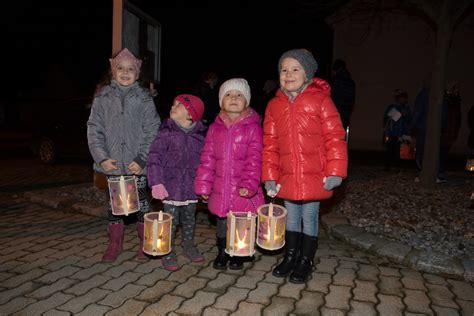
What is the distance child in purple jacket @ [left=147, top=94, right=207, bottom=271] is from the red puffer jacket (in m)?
0.75

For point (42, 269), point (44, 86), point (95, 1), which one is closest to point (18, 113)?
point (44, 86)

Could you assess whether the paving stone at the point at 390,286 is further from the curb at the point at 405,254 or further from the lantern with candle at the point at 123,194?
the lantern with candle at the point at 123,194

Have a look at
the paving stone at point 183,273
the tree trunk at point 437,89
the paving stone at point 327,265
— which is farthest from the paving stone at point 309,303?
the tree trunk at point 437,89

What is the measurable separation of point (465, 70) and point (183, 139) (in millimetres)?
14469

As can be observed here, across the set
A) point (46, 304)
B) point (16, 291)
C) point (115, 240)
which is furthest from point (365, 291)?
point (16, 291)

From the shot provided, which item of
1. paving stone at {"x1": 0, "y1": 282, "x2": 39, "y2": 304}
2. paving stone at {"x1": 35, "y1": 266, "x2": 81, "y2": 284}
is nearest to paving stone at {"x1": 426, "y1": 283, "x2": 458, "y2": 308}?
paving stone at {"x1": 35, "y1": 266, "x2": 81, "y2": 284}

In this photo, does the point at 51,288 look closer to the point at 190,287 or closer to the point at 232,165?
the point at 190,287

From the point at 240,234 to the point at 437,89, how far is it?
518 centimetres

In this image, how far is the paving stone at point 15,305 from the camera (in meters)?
2.94

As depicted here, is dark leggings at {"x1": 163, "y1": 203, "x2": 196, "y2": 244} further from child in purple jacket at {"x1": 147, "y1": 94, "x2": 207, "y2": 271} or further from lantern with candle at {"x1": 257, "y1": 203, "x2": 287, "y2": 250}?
lantern with candle at {"x1": 257, "y1": 203, "x2": 287, "y2": 250}

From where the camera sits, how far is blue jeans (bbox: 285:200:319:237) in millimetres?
3547

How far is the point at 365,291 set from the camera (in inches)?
130

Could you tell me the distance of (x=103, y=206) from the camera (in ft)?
18.5

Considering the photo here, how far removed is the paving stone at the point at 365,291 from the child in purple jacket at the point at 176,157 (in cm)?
160
